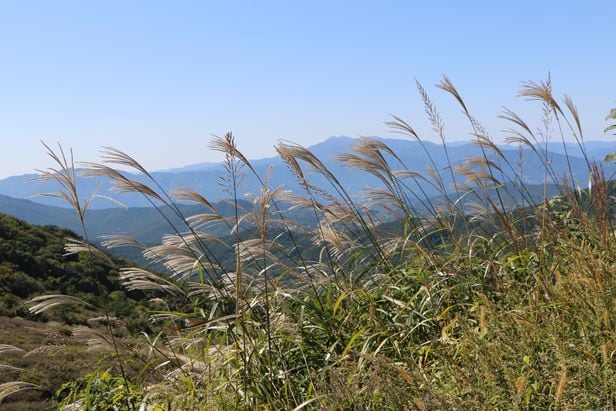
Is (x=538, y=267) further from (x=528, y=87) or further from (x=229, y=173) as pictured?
(x=229, y=173)

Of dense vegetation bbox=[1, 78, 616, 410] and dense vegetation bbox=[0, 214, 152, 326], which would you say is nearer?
dense vegetation bbox=[1, 78, 616, 410]

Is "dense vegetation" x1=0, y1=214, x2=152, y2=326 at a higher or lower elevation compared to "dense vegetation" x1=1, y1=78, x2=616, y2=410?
lower

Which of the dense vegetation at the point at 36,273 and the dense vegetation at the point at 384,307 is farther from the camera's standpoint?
the dense vegetation at the point at 36,273

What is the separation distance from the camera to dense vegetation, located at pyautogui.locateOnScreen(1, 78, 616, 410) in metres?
1.99

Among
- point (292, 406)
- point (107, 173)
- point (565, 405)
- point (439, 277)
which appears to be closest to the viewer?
point (565, 405)

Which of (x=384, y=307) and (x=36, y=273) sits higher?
(x=384, y=307)

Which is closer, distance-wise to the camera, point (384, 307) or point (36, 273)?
point (384, 307)

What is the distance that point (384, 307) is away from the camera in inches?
137

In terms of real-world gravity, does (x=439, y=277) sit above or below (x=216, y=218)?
below

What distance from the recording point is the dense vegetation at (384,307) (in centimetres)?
199

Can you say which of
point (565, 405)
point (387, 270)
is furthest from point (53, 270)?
point (565, 405)

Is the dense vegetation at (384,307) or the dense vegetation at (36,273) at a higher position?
the dense vegetation at (384,307)

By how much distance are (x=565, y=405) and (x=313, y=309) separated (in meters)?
1.81

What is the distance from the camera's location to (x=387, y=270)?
389 centimetres
